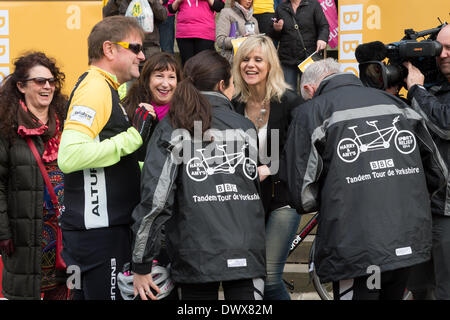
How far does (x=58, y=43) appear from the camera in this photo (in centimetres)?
718

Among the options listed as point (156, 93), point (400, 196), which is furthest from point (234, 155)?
point (156, 93)

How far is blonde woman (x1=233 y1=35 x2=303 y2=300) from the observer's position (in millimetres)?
3854

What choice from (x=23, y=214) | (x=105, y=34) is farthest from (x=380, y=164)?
(x=23, y=214)

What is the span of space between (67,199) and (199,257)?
0.82m

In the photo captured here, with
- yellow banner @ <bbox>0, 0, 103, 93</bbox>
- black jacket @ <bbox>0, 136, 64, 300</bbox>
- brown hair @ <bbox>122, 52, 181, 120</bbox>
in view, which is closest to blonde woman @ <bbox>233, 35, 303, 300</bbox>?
brown hair @ <bbox>122, 52, 181, 120</bbox>

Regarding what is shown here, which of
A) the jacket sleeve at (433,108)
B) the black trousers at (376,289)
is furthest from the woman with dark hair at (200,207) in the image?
the jacket sleeve at (433,108)

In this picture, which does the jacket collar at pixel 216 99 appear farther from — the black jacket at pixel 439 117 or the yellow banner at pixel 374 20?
the yellow banner at pixel 374 20

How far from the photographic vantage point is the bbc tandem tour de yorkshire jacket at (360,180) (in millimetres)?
3010

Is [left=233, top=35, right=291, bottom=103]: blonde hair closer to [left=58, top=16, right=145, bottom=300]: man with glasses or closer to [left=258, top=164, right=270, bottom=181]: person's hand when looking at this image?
[left=258, top=164, right=270, bottom=181]: person's hand

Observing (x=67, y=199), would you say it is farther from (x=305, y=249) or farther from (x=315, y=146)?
(x=305, y=249)

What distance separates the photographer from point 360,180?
9.93 feet

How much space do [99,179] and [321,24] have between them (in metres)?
4.23

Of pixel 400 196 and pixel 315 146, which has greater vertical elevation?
pixel 315 146

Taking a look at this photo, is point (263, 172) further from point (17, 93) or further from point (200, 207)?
point (17, 93)
